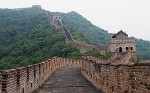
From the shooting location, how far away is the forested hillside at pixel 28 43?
253ft

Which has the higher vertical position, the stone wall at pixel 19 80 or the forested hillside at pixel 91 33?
the forested hillside at pixel 91 33

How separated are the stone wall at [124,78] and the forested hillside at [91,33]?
292 feet

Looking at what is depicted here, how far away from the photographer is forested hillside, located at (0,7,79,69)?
253ft

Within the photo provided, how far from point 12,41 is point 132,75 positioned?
102m

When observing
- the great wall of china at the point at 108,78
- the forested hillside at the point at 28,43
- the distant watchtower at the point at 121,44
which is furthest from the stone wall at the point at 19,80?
the distant watchtower at the point at 121,44

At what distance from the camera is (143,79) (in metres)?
8.49

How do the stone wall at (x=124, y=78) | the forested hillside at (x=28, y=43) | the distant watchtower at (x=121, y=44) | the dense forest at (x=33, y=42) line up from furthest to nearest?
the distant watchtower at (x=121, y=44), the forested hillside at (x=28, y=43), the dense forest at (x=33, y=42), the stone wall at (x=124, y=78)

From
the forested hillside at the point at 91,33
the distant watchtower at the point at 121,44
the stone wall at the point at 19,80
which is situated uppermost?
the forested hillside at the point at 91,33

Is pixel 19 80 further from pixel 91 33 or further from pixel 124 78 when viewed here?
pixel 91 33

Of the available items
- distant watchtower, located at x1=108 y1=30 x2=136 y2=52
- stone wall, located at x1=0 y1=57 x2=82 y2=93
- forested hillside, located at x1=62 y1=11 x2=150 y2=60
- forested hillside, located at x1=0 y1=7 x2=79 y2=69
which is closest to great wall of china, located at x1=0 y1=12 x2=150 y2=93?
stone wall, located at x1=0 y1=57 x2=82 y2=93

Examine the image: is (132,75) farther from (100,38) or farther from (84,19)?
(84,19)

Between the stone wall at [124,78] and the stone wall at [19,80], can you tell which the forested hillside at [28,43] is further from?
the stone wall at [124,78]

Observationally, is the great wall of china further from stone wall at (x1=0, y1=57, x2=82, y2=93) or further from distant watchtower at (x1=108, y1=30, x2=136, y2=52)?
distant watchtower at (x1=108, y1=30, x2=136, y2=52)

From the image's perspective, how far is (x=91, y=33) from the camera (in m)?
153
